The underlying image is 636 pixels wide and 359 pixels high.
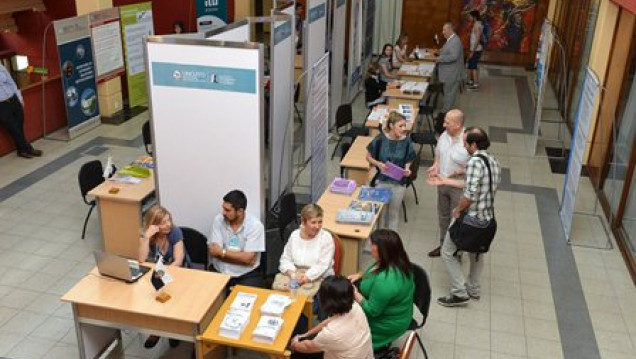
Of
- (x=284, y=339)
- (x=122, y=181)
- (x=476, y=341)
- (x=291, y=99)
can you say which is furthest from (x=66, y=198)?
(x=476, y=341)

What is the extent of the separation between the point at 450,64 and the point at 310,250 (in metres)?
7.49

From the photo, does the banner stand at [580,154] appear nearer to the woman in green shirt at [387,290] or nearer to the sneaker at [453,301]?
the sneaker at [453,301]

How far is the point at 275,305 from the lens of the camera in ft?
14.5

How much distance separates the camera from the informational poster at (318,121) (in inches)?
275

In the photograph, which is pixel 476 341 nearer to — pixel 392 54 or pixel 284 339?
pixel 284 339

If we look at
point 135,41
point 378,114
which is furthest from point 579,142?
point 135,41

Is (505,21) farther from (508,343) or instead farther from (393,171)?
(508,343)

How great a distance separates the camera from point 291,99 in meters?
7.00

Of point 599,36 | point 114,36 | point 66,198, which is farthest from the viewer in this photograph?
point 114,36

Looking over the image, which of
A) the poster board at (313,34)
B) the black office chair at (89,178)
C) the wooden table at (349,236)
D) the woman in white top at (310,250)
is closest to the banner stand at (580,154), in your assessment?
the wooden table at (349,236)

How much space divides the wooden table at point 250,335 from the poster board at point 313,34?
3.53 m

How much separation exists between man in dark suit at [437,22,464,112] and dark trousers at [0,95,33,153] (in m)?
7.47

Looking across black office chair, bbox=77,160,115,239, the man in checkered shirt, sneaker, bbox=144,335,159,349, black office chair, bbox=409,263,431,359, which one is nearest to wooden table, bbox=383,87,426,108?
the man in checkered shirt

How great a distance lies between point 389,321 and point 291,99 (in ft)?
11.1
